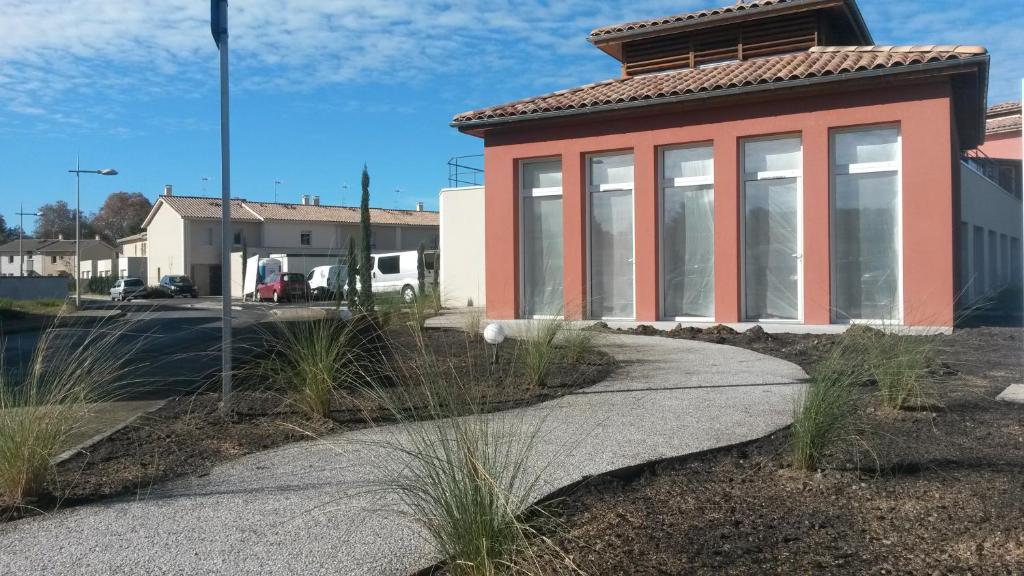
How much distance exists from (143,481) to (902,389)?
5116 mm

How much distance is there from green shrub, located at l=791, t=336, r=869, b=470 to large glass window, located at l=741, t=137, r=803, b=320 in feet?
28.2

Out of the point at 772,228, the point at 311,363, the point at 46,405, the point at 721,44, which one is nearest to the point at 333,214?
the point at 721,44

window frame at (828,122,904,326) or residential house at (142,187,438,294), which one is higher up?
residential house at (142,187,438,294)

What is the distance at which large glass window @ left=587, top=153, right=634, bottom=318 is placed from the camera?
14.6m

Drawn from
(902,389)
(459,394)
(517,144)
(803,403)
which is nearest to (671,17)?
(517,144)

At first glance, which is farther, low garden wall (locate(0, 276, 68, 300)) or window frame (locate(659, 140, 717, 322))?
low garden wall (locate(0, 276, 68, 300))

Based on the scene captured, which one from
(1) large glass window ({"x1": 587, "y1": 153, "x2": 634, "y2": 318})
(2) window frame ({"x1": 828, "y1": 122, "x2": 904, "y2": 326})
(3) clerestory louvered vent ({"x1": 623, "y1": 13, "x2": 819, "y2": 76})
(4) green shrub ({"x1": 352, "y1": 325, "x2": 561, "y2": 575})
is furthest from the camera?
(3) clerestory louvered vent ({"x1": 623, "y1": 13, "x2": 819, "y2": 76})

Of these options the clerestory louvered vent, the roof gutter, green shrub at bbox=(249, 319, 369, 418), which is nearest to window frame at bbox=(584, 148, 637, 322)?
the roof gutter

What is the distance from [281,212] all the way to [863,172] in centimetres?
4835

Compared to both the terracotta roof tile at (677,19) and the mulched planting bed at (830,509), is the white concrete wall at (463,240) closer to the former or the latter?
the terracotta roof tile at (677,19)

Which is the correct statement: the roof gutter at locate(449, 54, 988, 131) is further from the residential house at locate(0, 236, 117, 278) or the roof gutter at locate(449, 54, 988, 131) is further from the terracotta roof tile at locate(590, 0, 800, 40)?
the residential house at locate(0, 236, 117, 278)

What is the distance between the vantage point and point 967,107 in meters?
14.6

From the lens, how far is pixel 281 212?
2216 inches

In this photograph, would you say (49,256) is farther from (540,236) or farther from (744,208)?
(744,208)
